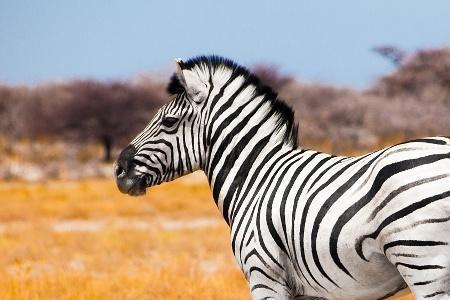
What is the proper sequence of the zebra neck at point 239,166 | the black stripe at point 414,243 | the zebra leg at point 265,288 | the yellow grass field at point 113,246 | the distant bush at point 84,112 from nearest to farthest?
the black stripe at point 414,243 < the zebra leg at point 265,288 < the zebra neck at point 239,166 < the yellow grass field at point 113,246 < the distant bush at point 84,112

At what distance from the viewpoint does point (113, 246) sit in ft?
45.5

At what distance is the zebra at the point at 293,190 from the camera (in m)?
3.71

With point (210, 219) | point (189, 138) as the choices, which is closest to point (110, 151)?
point (210, 219)

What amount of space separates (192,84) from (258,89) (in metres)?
0.40

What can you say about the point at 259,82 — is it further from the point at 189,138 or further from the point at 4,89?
the point at 4,89

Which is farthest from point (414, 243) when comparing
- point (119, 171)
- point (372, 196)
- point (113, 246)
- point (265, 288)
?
point (113, 246)

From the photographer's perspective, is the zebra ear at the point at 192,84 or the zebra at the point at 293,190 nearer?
the zebra at the point at 293,190

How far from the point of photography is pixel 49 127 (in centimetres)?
4966

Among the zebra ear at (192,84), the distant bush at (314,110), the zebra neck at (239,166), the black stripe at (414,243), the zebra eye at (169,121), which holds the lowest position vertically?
the black stripe at (414,243)

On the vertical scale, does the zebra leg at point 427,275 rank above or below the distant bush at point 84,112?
below

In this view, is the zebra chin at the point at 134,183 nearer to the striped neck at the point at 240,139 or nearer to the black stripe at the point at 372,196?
the striped neck at the point at 240,139

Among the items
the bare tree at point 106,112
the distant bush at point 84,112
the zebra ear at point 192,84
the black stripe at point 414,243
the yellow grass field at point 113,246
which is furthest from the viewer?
the distant bush at point 84,112

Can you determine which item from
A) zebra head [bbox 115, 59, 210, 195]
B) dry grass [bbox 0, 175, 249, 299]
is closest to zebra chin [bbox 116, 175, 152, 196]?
zebra head [bbox 115, 59, 210, 195]

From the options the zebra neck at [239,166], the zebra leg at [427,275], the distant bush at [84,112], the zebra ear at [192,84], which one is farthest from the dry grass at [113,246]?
the distant bush at [84,112]
